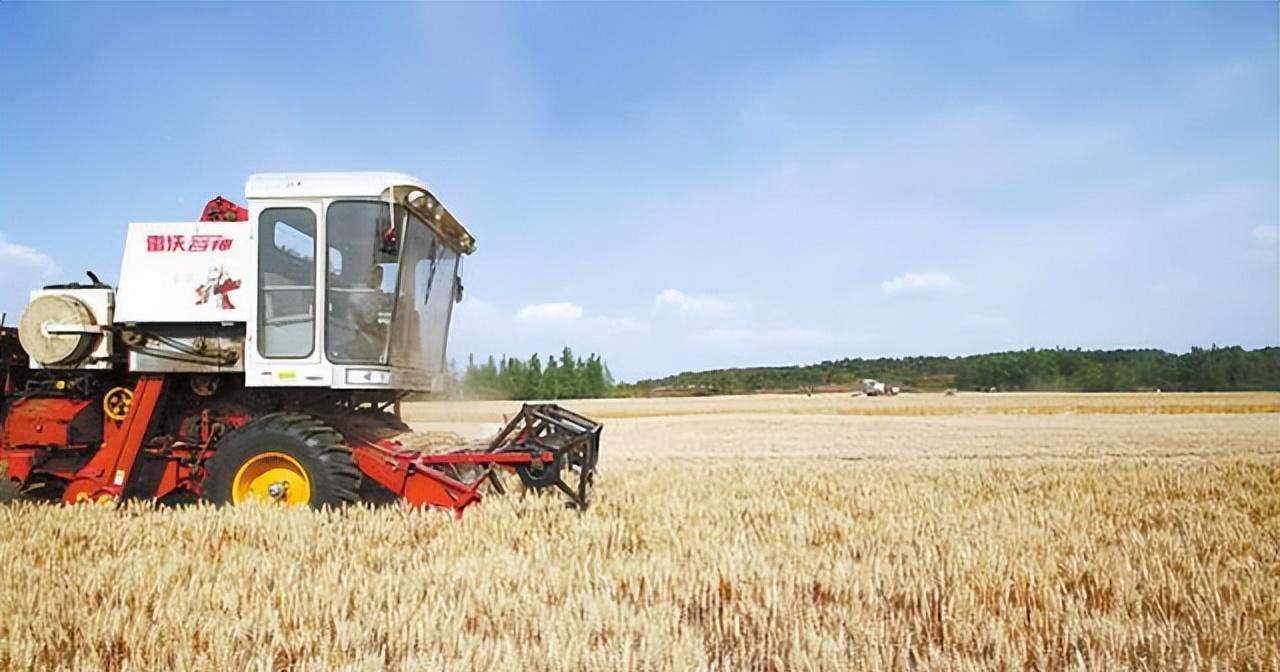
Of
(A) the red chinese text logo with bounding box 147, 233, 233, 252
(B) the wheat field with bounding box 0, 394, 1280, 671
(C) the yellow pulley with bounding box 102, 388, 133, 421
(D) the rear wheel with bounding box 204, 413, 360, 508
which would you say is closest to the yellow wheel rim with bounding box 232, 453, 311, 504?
(D) the rear wheel with bounding box 204, 413, 360, 508

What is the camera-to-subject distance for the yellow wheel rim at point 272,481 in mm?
5777

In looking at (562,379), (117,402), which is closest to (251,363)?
(117,402)

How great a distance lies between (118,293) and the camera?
634cm

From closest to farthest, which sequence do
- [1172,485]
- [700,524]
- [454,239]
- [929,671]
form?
[929,671]
[700,524]
[454,239]
[1172,485]

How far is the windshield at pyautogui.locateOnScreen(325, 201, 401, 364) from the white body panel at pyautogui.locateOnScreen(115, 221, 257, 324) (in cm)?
75

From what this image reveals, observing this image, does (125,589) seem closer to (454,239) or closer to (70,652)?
(70,652)

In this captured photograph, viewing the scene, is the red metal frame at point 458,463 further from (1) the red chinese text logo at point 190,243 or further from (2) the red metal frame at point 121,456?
(1) the red chinese text logo at point 190,243

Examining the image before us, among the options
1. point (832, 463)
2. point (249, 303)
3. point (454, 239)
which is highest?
point (454, 239)

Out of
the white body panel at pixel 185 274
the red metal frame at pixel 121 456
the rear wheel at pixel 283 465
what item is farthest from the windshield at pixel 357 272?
the red metal frame at pixel 121 456

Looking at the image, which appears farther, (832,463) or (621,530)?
(832,463)

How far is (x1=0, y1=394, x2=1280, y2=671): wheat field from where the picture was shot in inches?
113

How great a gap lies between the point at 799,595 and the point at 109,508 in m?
5.17

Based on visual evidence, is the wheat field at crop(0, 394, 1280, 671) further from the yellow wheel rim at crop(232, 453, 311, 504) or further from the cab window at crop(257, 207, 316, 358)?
the cab window at crop(257, 207, 316, 358)

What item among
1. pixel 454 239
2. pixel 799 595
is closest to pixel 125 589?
pixel 799 595
